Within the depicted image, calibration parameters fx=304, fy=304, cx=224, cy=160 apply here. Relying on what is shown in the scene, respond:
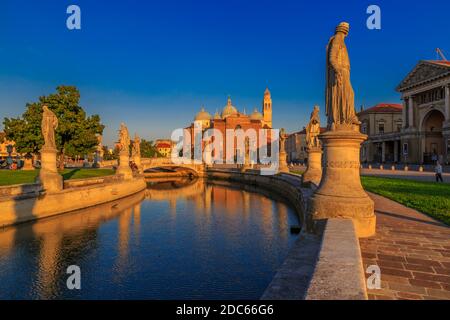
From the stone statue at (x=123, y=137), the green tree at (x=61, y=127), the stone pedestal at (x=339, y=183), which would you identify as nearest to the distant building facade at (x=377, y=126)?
the stone statue at (x=123, y=137)

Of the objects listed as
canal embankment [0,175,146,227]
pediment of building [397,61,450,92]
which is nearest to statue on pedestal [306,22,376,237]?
canal embankment [0,175,146,227]

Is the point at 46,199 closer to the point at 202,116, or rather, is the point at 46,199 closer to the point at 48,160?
the point at 48,160

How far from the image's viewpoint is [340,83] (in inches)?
312

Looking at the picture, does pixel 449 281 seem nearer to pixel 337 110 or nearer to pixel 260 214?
pixel 337 110

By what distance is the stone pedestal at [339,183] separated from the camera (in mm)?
7301

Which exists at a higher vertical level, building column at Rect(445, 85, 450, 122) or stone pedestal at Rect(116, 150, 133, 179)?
building column at Rect(445, 85, 450, 122)

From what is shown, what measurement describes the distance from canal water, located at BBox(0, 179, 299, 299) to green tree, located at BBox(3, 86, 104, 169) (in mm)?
17922

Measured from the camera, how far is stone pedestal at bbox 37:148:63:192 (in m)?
18.1

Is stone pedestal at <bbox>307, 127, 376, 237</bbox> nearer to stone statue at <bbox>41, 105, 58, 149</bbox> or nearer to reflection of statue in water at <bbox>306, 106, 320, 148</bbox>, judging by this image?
reflection of statue in water at <bbox>306, 106, 320, 148</bbox>

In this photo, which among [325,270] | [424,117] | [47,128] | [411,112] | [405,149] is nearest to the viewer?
[325,270]

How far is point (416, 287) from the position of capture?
13.4 feet

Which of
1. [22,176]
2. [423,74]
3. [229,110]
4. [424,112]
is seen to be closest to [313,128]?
[22,176]

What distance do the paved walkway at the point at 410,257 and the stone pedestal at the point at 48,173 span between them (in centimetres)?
1776

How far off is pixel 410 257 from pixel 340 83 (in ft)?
14.9
